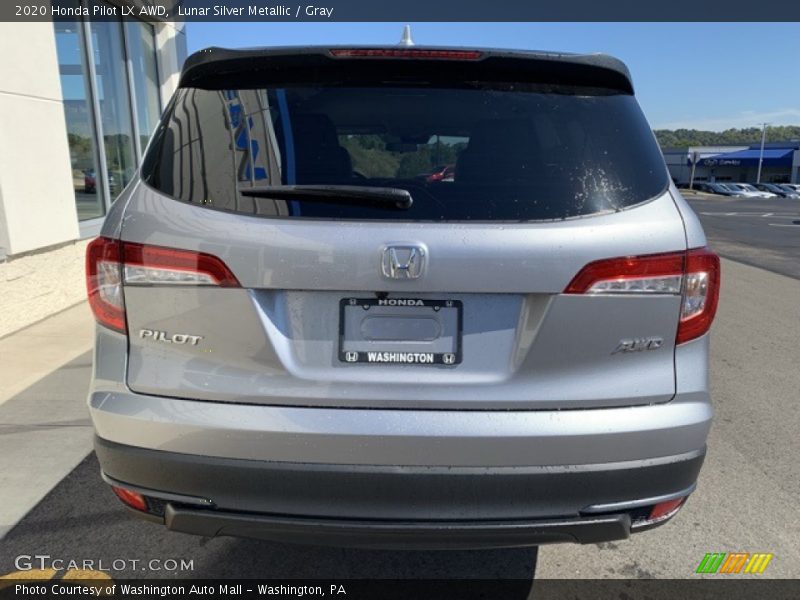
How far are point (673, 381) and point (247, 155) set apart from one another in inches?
57.3

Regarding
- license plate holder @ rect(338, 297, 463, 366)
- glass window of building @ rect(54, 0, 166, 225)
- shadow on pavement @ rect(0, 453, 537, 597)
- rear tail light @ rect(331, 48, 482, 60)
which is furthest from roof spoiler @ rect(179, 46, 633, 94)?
glass window of building @ rect(54, 0, 166, 225)

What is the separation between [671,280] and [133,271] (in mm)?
1570

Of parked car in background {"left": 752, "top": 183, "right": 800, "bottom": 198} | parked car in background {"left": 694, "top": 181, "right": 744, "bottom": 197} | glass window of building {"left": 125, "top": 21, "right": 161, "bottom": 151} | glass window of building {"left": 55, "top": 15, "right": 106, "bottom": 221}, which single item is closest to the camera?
glass window of building {"left": 55, "top": 15, "right": 106, "bottom": 221}

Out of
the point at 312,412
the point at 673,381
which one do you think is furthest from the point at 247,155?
the point at 673,381

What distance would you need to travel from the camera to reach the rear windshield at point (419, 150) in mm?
1748

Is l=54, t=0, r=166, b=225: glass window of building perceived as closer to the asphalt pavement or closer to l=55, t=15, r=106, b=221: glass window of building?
l=55, t=15, r=106, b=221: glass window of building

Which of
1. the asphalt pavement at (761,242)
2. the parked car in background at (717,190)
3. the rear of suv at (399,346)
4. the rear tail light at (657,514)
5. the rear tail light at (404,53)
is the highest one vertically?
the rear tail light at (404,53)

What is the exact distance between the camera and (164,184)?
1823mm

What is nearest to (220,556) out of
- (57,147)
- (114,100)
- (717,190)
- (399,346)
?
(399,346)

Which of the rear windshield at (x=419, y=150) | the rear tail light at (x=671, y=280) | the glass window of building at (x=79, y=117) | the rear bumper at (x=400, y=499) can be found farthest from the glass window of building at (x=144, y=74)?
the rear tail light at (x=671, y=280)

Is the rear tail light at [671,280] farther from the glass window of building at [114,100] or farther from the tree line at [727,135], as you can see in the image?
the tree line at [727,135]

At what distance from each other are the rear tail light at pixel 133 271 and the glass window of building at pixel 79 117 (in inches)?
272

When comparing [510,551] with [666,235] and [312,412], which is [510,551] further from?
[666,235]

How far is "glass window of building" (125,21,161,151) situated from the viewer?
10.1m
